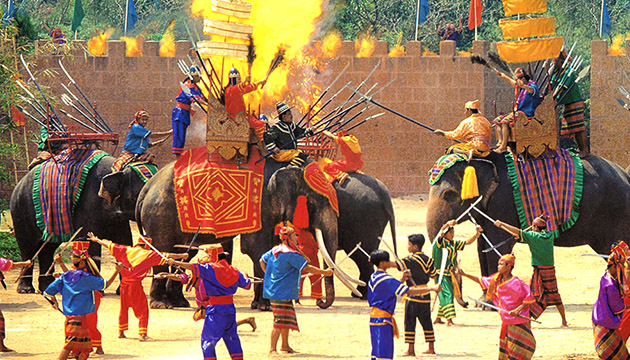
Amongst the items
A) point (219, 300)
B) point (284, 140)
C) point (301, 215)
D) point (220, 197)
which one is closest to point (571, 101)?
point (284, 140)

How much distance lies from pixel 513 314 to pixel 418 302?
1485 mm

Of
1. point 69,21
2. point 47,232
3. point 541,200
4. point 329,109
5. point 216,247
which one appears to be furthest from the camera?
point 69,21

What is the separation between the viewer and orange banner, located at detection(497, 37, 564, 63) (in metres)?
16.0

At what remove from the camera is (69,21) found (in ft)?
137

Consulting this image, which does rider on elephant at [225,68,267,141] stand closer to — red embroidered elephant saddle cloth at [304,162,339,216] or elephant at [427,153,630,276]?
red embroidered elephant saddle cloth at [304,162,339,216]

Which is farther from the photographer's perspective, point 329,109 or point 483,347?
point 329,109

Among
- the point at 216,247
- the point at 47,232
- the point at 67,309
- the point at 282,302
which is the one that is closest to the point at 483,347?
the point at 282,302

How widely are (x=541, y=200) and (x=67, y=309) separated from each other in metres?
6.58

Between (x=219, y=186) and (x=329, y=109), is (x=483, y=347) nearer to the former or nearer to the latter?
(x=219, y=186)

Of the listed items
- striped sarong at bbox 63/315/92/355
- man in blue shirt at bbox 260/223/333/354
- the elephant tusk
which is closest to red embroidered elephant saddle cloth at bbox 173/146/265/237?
the elephant tusk

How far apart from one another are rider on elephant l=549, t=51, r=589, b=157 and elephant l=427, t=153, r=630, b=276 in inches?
12.0

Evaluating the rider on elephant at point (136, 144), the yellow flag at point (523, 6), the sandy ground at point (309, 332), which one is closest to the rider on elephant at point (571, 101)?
the yellow flag at point (523, 6)

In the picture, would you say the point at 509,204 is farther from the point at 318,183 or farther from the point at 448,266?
the point at 448,266

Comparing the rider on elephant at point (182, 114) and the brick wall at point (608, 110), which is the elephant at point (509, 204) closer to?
the rider on elephant at point (182, 114)
